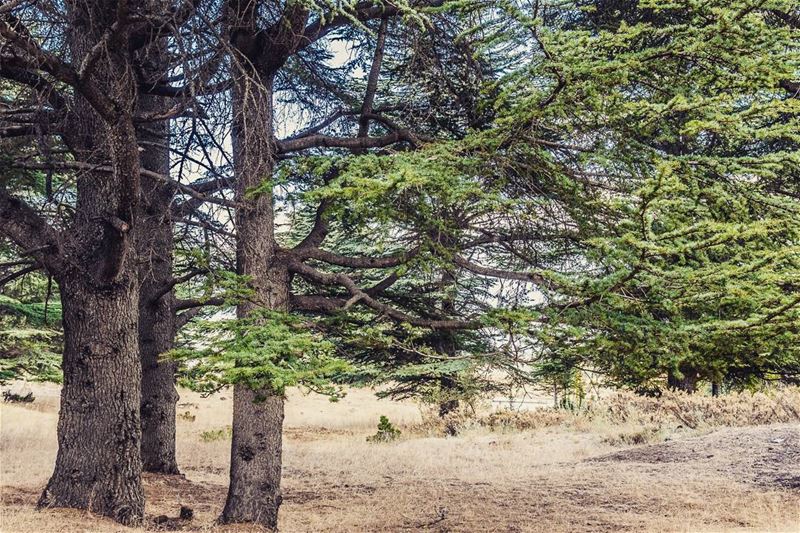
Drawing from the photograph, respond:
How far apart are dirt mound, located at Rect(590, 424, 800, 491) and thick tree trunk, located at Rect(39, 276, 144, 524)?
9.50 meters

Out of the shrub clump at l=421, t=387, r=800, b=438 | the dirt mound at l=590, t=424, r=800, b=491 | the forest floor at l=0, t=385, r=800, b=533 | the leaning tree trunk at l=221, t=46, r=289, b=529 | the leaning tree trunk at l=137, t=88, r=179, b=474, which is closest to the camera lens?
the leaning tree trunk at l=221, t=46, r=289, b=529

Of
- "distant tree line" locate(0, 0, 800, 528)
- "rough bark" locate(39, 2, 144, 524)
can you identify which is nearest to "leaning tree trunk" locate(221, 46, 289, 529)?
"distant tree line" locate(0, 0, 800, 528)

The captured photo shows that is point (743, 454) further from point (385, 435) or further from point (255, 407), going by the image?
point (385, 435)

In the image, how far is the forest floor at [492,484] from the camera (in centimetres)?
916

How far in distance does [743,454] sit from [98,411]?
38.3 feet

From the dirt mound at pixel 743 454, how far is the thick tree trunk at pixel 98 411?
950cm

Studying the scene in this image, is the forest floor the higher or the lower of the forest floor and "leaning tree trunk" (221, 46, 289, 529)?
the lower

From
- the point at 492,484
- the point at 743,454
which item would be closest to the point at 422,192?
the point at 492,484

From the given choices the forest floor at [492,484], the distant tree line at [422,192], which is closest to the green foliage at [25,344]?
the forest floor at [492,484]

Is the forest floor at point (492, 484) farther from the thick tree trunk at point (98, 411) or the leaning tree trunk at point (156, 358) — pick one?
the leaning tree trunk at point (156, 358)

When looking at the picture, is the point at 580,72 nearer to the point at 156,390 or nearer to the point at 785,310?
the point at 785,310

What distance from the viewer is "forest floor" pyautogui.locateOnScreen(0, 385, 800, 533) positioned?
9.16m

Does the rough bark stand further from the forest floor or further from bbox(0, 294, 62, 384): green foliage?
bbox(0, 294, 62, 384): green foliage

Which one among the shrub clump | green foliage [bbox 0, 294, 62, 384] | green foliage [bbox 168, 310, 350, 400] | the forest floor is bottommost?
the forest floor
